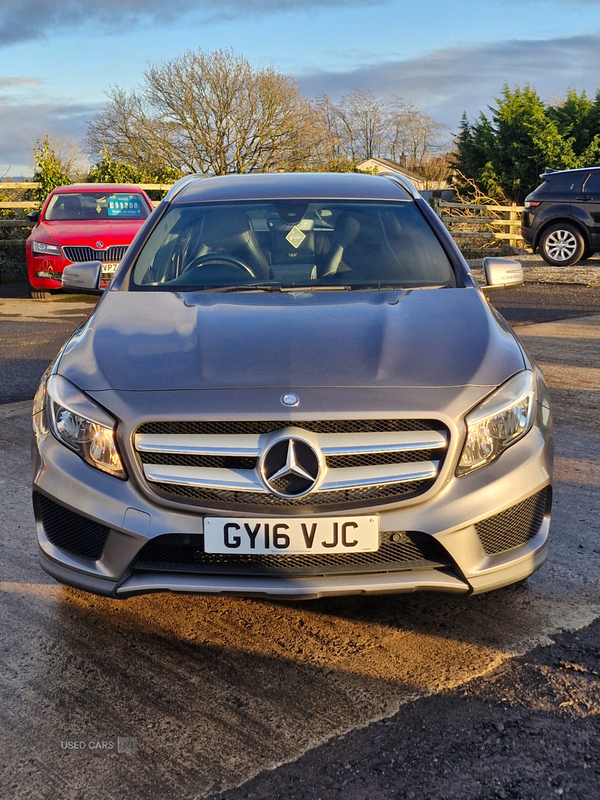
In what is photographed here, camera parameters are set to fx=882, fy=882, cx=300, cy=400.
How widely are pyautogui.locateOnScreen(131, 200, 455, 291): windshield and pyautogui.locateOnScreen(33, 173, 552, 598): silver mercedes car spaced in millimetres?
742

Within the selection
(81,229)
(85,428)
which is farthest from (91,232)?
(85,428)

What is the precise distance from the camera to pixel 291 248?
13.6ft

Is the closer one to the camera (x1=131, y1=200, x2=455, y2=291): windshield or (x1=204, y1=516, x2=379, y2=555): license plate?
(x1=204, y1=516, x2=379, y2=555): license plate

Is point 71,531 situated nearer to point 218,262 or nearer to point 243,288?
point 243,288

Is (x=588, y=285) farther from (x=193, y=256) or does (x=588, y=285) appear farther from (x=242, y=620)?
(x=242, y=620)

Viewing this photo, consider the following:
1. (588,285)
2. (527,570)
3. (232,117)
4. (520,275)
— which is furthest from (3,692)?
(232,117)

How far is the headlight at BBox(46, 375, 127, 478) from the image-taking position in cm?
271

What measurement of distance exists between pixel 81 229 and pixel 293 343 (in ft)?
34.6

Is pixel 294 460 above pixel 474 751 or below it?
above

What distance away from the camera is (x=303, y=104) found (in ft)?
124

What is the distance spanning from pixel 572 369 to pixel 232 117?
106ft

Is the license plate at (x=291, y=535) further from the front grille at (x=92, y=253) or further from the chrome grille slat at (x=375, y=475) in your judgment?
the front grille at (x=92, y=253)

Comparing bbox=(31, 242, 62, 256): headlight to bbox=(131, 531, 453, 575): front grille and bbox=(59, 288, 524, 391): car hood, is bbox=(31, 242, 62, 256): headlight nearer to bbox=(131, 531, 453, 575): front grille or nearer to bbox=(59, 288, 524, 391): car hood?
bbox=(59, 288, 524, 391): car hood

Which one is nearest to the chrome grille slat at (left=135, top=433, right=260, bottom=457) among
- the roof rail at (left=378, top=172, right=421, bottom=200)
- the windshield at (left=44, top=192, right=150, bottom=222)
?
the roof rail at (left=378, top=172, right=421, bottom=200)
